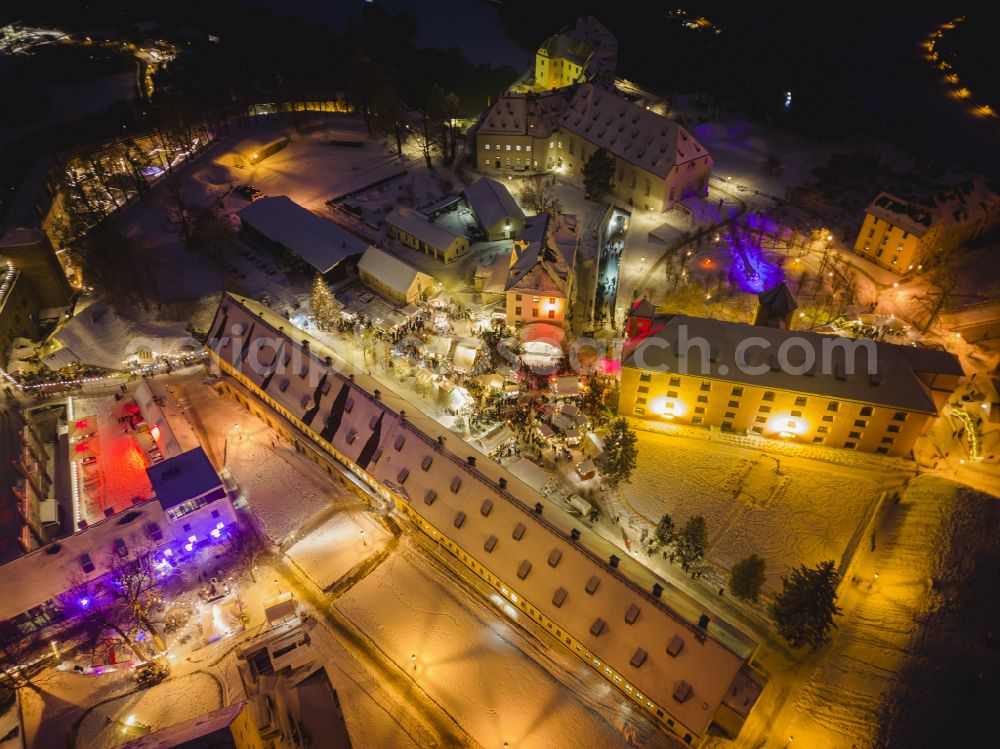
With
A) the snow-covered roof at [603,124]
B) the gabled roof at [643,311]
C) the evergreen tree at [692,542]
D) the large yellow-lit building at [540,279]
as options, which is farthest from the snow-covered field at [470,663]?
the snow-covered roof at [603,124]

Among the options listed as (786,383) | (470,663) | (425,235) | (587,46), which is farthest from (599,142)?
(470,663)

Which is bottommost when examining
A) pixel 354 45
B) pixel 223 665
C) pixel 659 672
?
pixel 223 665

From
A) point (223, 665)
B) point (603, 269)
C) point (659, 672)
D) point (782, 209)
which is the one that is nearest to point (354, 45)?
point (603, 269)

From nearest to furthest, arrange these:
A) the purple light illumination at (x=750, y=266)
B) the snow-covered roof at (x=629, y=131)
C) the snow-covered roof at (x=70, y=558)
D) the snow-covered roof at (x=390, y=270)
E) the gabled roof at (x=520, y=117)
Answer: the snow-covered roof at (x=70, y=558), the snow-covered roof at (x=390, y=270), the purple light illumination at (x=750, y=266), the snow-covered roof at (x=629, y=131), the gabled roof at (x=520, y=117)

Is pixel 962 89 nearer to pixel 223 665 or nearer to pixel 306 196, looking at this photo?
pixel 306 196

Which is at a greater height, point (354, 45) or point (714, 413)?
point (354, 45)

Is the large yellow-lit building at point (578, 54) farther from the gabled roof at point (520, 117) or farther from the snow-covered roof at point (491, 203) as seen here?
the snow-covered roof at point (491, 203)

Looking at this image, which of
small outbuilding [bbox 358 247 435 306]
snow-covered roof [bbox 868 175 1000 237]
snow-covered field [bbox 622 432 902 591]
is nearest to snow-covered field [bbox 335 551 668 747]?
snow-covered field [bbox 622 432 902 591]
